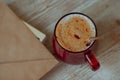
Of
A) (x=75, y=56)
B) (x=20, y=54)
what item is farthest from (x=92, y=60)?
(x=20, y=54)

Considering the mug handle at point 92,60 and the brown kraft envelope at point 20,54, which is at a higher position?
the brown kraft envelope at point 20,54

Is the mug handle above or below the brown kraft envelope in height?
below

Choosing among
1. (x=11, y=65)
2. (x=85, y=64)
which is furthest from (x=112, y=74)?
(x=11, y=65)

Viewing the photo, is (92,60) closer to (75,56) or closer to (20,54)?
(75,56)

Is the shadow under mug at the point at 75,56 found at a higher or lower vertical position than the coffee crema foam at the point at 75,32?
lower
